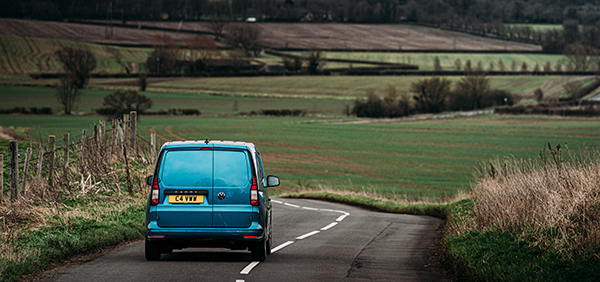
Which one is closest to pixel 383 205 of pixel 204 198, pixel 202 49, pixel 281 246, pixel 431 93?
pixel 281 246

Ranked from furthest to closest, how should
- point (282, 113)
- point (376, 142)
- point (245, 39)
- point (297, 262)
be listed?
point (245, 39) < point (282, 113) < point (376, 142) < point (297, 262)

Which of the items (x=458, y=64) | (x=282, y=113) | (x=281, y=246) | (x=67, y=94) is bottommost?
(x=282, y=113)

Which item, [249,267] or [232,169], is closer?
[249,267]

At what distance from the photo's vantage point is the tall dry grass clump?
417 inches

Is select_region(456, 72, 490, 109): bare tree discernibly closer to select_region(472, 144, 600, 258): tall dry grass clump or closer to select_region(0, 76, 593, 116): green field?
select_region(0, 76, 593, 116): green field

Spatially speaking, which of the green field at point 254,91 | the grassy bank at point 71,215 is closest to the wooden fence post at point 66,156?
the grassy bank at point 71,215

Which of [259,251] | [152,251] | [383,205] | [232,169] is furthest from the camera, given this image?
[383,205]

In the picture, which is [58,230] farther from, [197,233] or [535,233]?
[535,233]

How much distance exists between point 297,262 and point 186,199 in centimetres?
233

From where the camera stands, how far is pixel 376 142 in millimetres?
80000

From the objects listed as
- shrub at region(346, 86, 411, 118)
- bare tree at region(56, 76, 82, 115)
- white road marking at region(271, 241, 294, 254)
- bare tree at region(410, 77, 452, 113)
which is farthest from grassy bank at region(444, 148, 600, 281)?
bare tree at region(410, 77, 452, 113)

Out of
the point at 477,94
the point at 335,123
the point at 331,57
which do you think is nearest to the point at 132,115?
the point at 335,123

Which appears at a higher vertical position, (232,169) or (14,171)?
(232,169)

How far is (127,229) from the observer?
1562cm
